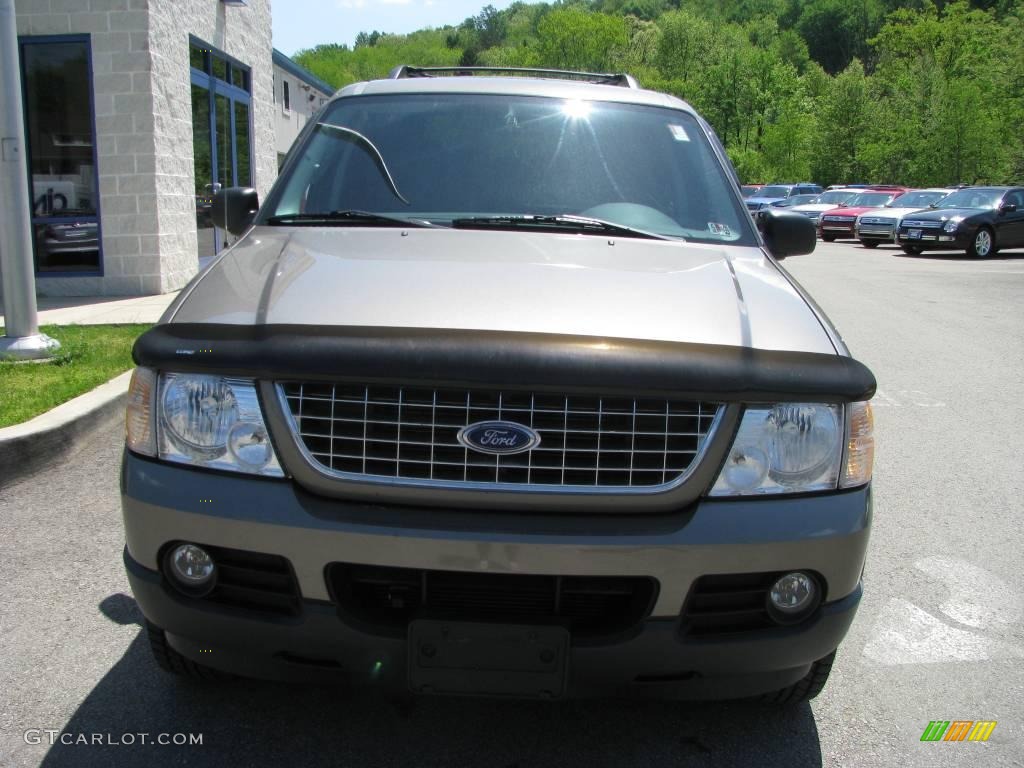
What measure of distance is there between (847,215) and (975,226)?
7.66 metres

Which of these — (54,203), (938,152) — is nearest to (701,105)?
(938,152)

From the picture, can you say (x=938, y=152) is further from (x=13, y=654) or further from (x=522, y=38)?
(x=522, y=38)

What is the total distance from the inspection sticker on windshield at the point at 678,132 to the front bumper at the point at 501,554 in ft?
6.51

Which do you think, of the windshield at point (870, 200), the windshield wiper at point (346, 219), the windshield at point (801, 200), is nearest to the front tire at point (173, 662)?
the windshield wiper at point (346, 219)

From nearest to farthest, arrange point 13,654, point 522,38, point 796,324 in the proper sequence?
point 796,324 → point 13,654 → point 522,38

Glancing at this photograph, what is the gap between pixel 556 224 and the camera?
3.34 meters

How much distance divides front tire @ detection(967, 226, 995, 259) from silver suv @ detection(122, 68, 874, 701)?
2317cm

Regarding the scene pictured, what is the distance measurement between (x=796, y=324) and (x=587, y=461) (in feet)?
2.37

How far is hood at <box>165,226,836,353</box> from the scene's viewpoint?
2457mm

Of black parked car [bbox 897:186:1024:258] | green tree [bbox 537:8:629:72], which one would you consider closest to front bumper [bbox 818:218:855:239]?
black parked car [bbox 897:186:1024:258]

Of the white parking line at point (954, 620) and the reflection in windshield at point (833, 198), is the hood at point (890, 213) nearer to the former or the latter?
the reflection in windshield at point (833, 198)

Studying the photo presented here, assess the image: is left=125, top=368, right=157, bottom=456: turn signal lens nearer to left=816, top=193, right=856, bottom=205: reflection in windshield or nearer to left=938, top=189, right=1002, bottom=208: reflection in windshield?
left=938, top=189, right=1002, bottom=208: reflection in windshield

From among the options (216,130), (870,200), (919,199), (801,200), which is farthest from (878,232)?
(216,130)

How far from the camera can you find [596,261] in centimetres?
294
